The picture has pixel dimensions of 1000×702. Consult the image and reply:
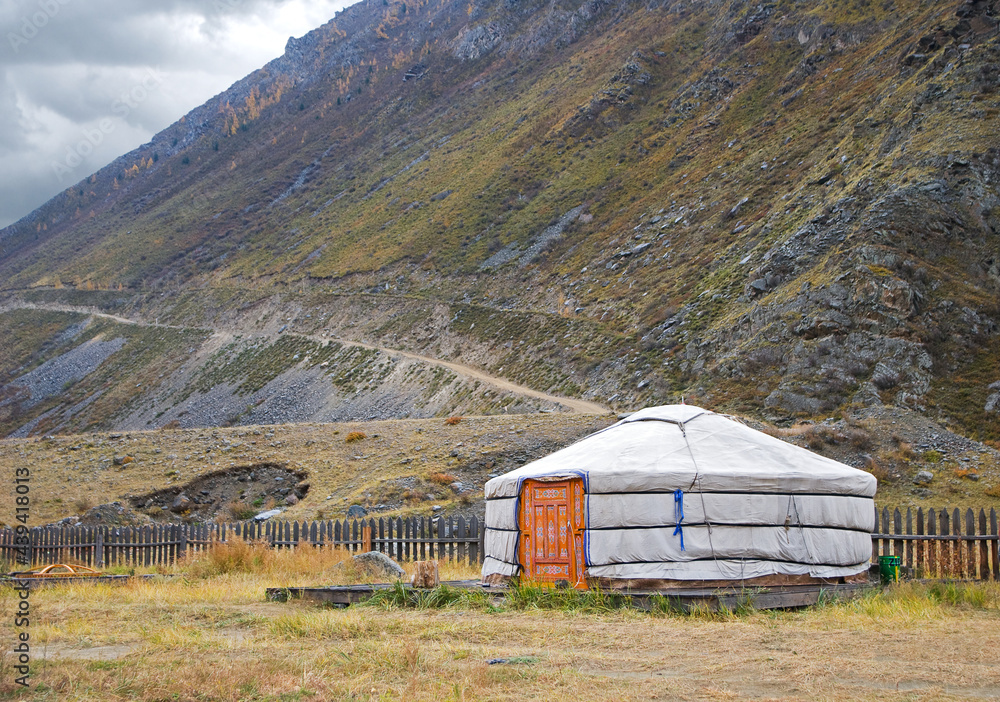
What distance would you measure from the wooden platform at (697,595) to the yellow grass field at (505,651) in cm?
24

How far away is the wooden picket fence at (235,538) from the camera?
1392cm

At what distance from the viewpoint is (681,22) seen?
2657 inches

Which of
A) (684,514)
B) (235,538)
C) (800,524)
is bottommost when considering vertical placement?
(235,538)

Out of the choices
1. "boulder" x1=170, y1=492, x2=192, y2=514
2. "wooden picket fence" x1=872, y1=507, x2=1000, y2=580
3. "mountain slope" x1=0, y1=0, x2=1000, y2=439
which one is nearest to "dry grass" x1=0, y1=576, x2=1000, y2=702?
"wooden picket fence" x1=872, y1=507, x2=1000, y2=580

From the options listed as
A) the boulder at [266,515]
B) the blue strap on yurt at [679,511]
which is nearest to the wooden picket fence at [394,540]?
the boulder at [266,515]

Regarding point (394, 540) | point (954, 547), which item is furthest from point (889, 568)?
point (394, 540)

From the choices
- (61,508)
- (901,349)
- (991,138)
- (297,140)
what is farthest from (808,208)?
(297,140)

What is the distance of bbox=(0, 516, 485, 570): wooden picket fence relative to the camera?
1392 centimetres

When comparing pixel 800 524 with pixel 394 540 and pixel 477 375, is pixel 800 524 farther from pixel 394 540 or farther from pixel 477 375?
pixel 477 375

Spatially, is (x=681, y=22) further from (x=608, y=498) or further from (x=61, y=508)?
(x=608, y=498)

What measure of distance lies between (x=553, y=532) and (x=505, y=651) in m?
4.02

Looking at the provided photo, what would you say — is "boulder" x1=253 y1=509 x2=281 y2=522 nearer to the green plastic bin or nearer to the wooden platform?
the wooden platform

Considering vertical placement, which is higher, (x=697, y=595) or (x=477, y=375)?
(x=477, y=375)

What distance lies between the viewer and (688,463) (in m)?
10.4
